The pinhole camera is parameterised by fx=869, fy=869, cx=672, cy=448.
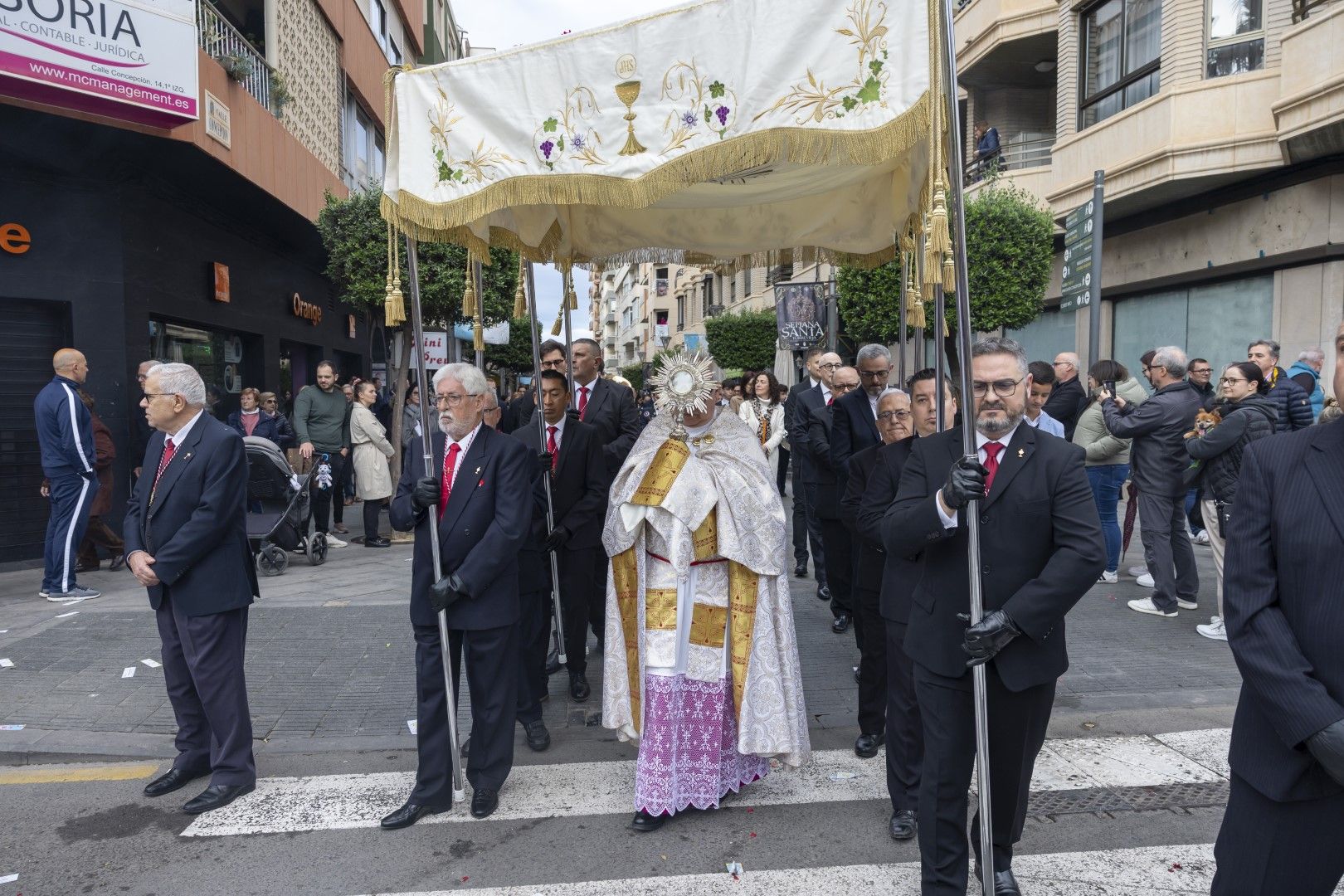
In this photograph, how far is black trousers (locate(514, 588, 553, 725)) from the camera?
4.71 m

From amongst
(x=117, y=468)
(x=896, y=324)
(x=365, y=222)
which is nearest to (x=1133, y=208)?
(x=896, y=324)

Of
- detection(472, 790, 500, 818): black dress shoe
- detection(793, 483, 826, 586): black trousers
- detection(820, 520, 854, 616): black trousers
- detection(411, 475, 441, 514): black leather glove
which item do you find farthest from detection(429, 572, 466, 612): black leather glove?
detection(793, 483, 826, 586): black trousers

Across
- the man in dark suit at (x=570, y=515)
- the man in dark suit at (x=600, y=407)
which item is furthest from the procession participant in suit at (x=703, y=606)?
the man in dark suit at (x=600, y=407)

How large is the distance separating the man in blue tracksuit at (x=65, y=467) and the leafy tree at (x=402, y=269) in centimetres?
391

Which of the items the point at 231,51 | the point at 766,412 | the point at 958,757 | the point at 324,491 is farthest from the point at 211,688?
the point at 231,51

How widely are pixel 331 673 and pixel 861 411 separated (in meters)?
4.00

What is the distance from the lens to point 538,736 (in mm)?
4680

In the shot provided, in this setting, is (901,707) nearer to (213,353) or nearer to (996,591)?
(996,591)

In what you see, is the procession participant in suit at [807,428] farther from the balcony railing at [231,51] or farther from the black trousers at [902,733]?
the balcony railing at [231,51]

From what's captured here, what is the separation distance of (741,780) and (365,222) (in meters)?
9.74

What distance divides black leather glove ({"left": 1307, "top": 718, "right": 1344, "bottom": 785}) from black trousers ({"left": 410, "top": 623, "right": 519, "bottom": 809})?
9.83ft

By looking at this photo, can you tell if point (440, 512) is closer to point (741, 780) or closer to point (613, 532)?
point (613, 532)

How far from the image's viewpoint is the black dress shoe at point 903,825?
3.64 m

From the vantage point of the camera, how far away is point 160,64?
8.45 m
